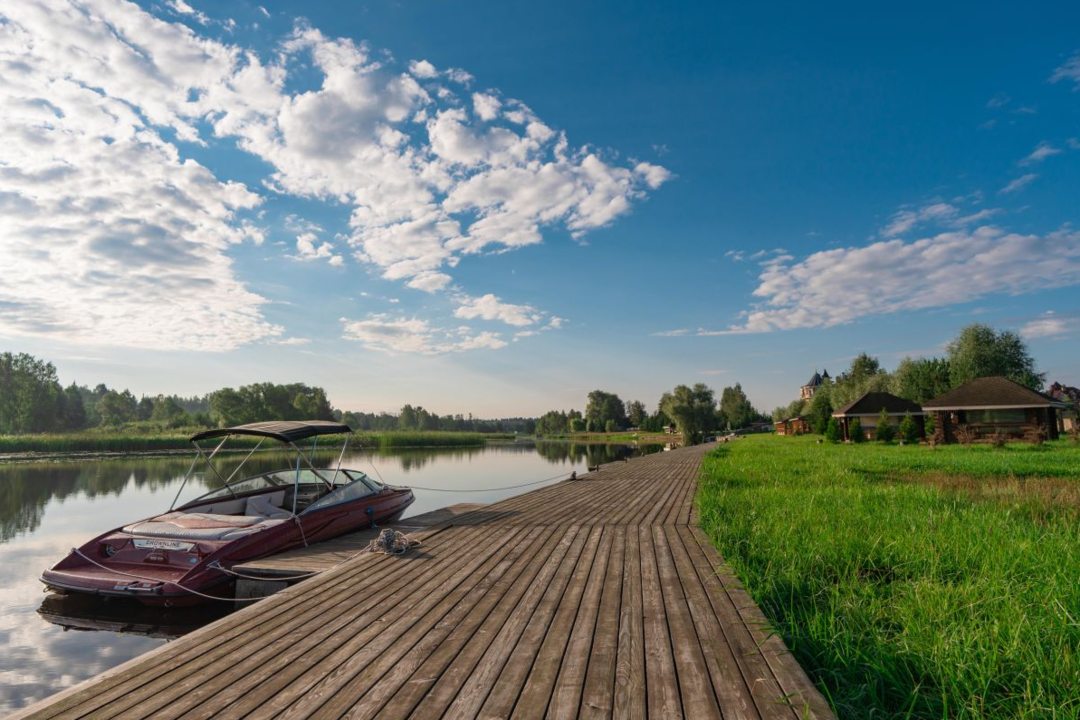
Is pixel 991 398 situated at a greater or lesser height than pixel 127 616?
greater

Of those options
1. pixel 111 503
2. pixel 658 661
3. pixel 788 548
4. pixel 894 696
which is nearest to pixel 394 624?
pixel 658 661

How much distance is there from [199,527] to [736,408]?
92.6 metres

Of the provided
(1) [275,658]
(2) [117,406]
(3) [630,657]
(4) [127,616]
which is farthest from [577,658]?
(2) [117,406]

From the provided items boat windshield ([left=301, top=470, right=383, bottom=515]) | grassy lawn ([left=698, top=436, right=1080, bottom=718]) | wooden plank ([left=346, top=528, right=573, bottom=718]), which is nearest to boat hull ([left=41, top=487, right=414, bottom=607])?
boat windshield ([left=301, top=470, right=383, bottom=515])

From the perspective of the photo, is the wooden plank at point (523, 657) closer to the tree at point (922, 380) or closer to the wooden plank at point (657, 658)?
the wooden plank at point (657, 658)

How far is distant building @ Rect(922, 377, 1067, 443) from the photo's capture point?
2589 centimetres

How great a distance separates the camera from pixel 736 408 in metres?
90.8

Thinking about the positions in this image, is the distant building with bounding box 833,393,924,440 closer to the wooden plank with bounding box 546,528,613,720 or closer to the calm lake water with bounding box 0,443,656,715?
the calm lake water with bounding box 0,443,656,715

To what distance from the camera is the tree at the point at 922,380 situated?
4659cm

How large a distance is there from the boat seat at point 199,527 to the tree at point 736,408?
8808cm

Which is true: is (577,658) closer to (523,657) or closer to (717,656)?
(523,657)

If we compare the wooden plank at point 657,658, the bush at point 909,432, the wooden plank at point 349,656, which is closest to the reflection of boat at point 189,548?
the wooden plank at point 349,656

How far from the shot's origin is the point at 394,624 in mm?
3768

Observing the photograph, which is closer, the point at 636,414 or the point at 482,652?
the point at 482,652
